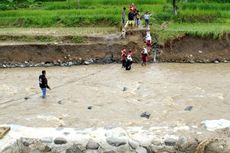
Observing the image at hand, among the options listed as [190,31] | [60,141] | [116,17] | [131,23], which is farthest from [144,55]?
[60,141]

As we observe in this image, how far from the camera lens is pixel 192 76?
66.2ft

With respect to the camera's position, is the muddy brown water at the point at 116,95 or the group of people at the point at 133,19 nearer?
the muddy brown water at the point at 116,95

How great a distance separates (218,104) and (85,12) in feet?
50.2

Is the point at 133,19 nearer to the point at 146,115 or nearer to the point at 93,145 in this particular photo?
the point at 146,115

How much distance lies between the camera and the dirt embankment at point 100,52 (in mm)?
23125

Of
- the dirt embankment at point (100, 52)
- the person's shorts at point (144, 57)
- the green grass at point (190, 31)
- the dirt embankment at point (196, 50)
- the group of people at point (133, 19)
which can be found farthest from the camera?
the group of people at point (133, 19)

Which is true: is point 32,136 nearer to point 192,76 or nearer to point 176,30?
point 192,76

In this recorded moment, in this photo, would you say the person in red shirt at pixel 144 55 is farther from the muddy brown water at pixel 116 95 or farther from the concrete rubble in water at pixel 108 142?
the concrete rubble in water at pixel 108 142

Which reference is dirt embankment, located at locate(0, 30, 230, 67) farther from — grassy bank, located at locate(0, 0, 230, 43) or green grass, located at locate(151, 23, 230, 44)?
grassy bank, located at locate(0, 0, 230, 43)

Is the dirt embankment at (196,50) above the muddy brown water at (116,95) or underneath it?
above

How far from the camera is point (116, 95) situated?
683 inches

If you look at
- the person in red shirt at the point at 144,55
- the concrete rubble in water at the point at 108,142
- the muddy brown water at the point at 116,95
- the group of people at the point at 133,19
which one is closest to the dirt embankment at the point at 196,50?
the muddy brown water at the point at 116,95

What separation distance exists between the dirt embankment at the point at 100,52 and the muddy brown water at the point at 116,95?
2.96 feet

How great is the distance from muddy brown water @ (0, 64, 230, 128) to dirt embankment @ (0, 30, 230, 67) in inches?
35.5
